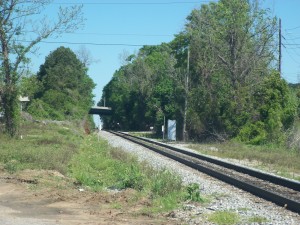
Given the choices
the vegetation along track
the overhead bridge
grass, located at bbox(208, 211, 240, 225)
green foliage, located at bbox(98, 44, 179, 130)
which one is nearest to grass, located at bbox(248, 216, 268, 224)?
grass, located at bbox(208, 211, 240, 225)

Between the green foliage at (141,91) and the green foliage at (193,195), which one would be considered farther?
the green foliage at (141,91)

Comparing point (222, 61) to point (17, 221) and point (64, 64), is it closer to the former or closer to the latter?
point (17, 221)

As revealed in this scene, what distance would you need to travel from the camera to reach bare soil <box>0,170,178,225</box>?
1184 cm

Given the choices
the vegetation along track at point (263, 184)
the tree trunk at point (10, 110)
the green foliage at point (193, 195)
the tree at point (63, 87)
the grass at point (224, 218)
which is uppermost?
the tree at point (63, 87)

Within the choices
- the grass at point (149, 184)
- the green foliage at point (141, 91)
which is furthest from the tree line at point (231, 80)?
the grass at point (149, 184)

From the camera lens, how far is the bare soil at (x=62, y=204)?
1184 centimetres

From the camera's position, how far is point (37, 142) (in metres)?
33.7

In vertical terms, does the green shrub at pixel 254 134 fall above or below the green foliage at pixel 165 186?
above

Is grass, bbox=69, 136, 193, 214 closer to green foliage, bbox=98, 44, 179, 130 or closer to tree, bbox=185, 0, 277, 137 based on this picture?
tree, bbox=185, 0, 277, 137

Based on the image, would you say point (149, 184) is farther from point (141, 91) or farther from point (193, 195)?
point (141, 91)

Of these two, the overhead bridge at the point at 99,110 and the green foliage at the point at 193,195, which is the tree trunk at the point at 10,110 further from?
the overhead bridge at the point at 99,110

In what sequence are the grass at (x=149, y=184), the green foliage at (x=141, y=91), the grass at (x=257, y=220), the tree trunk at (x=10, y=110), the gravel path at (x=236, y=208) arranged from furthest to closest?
the green foliage at (x=141, y=91)
the tree trunk at (x=10, y=110)
the grass at (x=149, y=184)
the gravel path at (x=236, y=208)
the grass at (x=257, y=220)

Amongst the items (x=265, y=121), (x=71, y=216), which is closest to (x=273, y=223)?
(x=71, y=216)

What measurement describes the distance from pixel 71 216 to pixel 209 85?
48045mm
